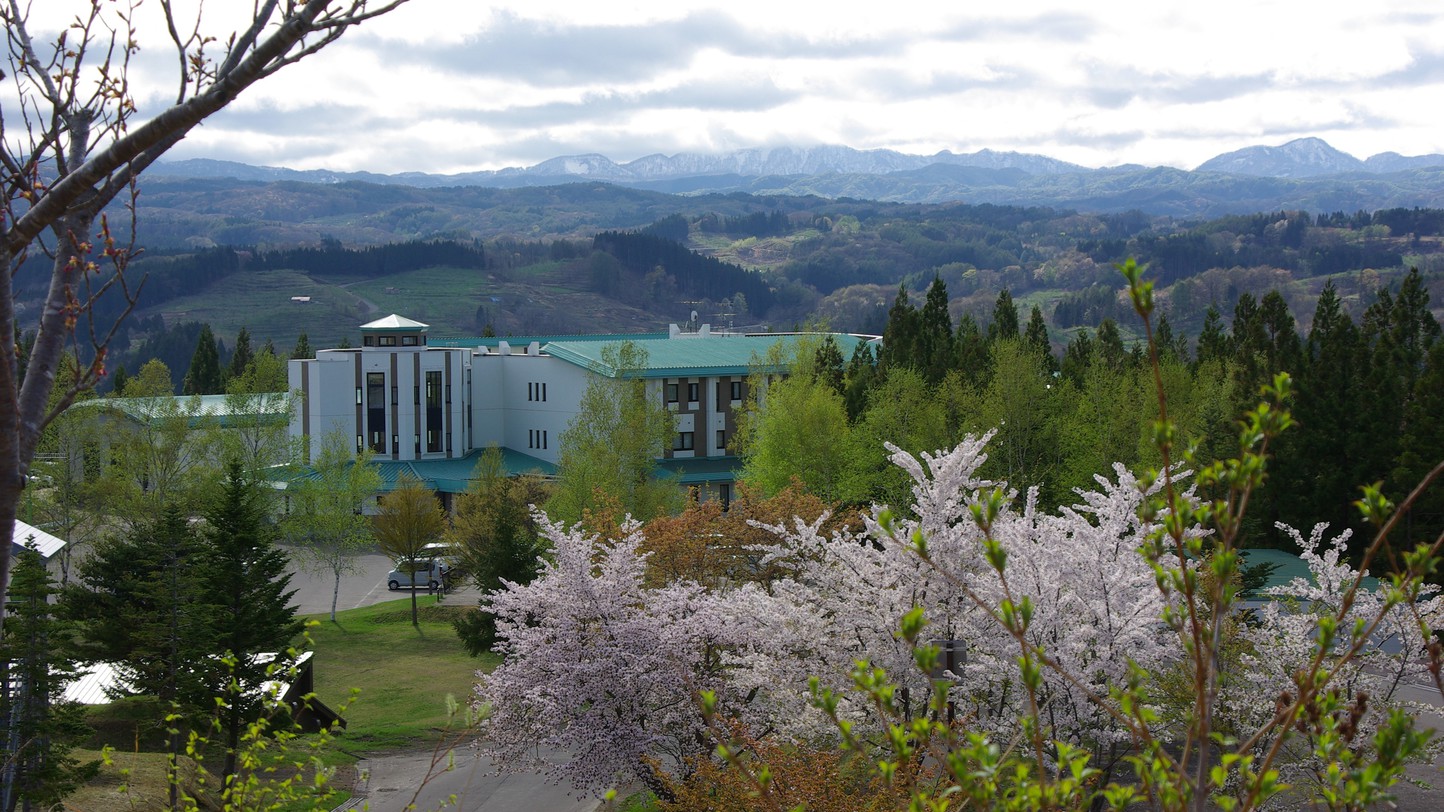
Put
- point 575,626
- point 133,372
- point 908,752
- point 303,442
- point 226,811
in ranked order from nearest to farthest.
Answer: point 908,752, point 226,811, point 575,626, point 303,442, point 133,372

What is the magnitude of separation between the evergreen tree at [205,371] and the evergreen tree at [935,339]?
170 ft

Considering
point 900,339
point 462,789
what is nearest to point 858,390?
point 900,339

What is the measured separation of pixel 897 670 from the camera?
691 inches

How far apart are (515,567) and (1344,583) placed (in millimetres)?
23073

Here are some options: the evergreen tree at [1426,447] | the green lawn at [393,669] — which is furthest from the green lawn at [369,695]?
the evergreen tree at [1426,447]

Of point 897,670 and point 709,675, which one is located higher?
point 897,670

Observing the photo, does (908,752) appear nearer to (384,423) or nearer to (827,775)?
(827,775)

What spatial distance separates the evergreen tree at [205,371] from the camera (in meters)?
79.8

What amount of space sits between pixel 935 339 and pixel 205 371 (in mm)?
A: 55045

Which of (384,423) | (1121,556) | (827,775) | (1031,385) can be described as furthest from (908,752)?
(384,423)

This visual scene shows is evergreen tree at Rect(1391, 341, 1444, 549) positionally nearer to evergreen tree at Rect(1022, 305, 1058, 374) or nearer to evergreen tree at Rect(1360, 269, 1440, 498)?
evergreen tree at Rect(1360, 269, 1440, 498)

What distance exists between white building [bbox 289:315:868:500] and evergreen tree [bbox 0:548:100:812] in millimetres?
43103

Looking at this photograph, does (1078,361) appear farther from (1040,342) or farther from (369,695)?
(369,695)

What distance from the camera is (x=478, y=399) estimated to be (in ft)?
230
